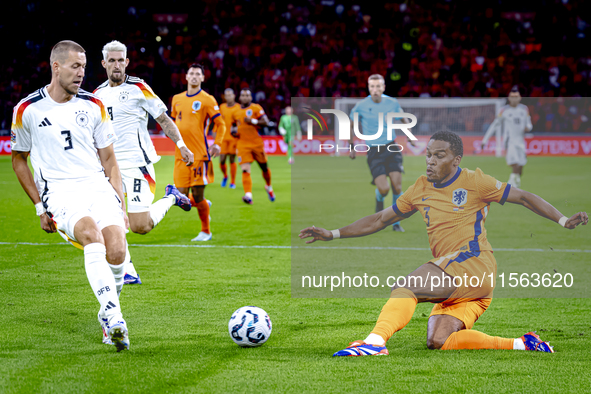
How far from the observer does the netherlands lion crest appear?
440 centimetres

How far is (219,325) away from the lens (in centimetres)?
481

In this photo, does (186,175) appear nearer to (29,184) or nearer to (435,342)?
(29,184)

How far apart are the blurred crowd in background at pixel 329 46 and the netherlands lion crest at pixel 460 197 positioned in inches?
931

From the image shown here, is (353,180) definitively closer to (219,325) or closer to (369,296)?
(369,296)

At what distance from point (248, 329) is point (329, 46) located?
27.2 m

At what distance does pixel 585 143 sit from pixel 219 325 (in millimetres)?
21657

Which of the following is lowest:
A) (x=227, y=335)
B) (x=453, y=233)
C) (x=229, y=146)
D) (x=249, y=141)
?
(x=227, y=335)

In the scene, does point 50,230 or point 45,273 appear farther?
point 45,273

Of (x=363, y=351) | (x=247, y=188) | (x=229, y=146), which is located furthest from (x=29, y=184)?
(x=229, y=146)

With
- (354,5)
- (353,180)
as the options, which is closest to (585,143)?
(353,180)

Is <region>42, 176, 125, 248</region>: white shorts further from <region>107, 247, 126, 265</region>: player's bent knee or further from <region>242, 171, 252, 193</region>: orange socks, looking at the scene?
<region>242, 171, 252, 193</region>: orange socks

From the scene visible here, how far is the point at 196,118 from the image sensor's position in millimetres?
8938

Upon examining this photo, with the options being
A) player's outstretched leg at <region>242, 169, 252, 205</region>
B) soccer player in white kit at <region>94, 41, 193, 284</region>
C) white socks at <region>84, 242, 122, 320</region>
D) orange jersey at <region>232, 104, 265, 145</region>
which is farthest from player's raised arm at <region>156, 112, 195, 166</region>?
orange jersey at <region>232, 104, 265, 145</region>

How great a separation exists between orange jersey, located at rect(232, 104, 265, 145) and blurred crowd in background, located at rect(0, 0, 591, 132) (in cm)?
1328
